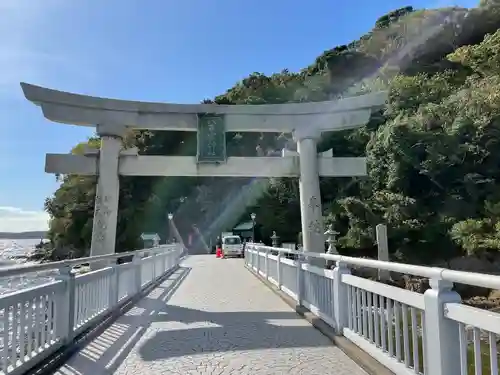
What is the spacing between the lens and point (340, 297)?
203 inches

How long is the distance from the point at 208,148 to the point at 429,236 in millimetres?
17869

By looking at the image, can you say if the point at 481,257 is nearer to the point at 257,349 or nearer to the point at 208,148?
the point at 208,148

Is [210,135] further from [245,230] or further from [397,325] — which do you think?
[245,230]

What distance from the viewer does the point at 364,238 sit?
992 inches

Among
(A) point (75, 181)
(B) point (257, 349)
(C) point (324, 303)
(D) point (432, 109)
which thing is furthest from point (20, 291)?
(A) point (75, 181)

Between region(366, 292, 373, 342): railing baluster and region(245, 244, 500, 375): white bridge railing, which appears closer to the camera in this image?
region(245, 244, 500, 375): white bridge railing

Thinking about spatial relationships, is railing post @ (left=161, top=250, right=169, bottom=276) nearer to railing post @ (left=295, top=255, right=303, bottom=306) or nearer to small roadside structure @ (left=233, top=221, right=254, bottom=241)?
railing post @ (left=295, top=255, right=303, bottom=306)

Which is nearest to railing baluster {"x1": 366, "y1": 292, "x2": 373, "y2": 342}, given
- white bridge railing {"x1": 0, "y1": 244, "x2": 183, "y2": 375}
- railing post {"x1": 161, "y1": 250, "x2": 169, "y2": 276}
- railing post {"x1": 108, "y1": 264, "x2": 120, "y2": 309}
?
white bridge railing {"x1": 0, "y1": 244, "x2": 183, "y2": 375}

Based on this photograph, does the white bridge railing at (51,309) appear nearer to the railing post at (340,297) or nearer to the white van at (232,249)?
the railing post at (340,297)

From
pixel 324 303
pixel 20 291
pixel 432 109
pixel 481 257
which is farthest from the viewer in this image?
pixel 432 109

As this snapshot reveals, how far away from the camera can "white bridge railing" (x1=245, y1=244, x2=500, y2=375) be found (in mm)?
2521

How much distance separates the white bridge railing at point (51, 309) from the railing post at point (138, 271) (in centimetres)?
185

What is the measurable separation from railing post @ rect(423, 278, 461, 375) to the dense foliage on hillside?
788 inches

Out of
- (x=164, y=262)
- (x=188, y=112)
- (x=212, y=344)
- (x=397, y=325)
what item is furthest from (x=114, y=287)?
(x=164, y=262)
